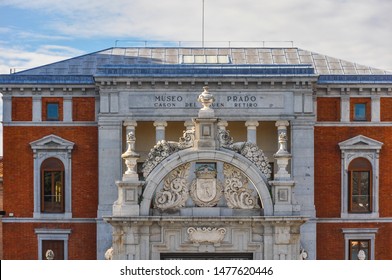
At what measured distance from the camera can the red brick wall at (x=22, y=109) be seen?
4125 centimetres

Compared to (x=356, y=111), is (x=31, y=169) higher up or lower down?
lower down

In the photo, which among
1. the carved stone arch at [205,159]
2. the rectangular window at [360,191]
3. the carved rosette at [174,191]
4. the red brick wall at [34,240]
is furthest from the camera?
the rectangular window at [360,191]

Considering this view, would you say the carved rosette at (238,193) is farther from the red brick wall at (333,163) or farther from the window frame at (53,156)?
the window frame at (53,156)

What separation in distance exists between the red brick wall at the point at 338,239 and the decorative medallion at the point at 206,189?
68.0ft

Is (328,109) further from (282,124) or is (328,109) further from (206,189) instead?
(206,189)

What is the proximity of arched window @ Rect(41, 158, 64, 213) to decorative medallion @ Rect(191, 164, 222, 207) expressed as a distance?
69.4 feet

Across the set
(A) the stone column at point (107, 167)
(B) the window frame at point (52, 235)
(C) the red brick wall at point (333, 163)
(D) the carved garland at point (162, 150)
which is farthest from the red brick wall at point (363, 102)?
(D) the carved garland at point (162, 150)

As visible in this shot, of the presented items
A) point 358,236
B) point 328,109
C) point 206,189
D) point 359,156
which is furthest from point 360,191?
point 206,189

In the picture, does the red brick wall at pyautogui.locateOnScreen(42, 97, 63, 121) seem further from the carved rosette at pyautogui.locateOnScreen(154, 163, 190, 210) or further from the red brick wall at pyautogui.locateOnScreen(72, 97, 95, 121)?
the carved rosette at pyautogui.locateOnScreen(154, 163, 190, 210)

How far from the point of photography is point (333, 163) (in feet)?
136

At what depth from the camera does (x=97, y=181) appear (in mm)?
41438

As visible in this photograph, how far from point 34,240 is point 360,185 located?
18689mm

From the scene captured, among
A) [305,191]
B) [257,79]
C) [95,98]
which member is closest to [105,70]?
[95,98]

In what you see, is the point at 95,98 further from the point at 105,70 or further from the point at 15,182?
the point at 15,182
